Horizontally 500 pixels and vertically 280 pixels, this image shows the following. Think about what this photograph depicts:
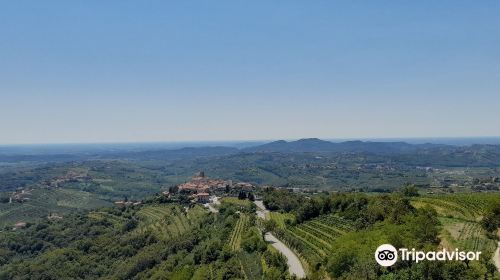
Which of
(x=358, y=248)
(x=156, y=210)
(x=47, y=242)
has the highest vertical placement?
(x=358, y=248)

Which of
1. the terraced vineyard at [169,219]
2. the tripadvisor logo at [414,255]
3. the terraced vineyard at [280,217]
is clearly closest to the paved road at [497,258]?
the tripadvisor logo at [414,255]

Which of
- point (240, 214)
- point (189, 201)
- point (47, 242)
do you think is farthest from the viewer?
point (189, 201)

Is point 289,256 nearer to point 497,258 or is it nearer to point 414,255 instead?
point 414,255

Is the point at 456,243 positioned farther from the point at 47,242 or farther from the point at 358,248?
the point at 47,242

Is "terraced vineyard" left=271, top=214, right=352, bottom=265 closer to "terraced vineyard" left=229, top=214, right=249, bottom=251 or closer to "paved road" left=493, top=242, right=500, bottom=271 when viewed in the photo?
"terraced vineyard" left=229, top=214, right=249, bottom=251

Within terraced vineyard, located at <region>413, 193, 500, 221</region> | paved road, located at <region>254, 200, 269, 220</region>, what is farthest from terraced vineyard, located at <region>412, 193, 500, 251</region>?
paved road, located at <region>254, 200, 269, 220</region>

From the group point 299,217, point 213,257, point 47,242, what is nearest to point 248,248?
point 213,257

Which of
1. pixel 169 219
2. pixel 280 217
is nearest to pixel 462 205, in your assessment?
pixel 280 217
